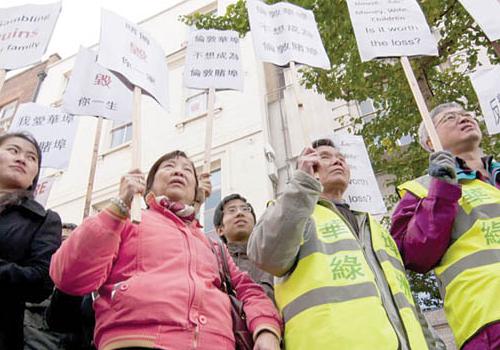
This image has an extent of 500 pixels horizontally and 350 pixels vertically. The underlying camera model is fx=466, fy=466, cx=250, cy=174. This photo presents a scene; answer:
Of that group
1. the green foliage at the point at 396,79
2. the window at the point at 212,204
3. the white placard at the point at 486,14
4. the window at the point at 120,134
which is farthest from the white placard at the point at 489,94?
the window at the point at 120,134

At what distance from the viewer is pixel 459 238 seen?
2.22m

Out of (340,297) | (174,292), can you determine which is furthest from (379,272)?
(174,292)

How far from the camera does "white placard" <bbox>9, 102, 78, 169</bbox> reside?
411 cm

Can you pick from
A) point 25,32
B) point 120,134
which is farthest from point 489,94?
point 120,134

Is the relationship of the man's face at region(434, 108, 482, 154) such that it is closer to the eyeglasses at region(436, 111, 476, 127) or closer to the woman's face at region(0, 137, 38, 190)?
the eyeglasses at region(436, 111, 476, 127)

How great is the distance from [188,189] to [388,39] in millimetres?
1939

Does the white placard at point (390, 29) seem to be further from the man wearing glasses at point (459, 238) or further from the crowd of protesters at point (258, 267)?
the crowd of protesters at point (258, 267)

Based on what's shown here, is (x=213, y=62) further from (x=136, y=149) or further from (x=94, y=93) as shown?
(x=136, y=149)

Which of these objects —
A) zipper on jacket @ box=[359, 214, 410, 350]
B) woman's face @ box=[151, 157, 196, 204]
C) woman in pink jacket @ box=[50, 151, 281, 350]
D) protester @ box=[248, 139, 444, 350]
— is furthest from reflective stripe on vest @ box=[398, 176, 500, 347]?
woman's face @ box=[151, 157, 196, 204]

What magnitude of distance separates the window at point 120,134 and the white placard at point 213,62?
21.2 feet

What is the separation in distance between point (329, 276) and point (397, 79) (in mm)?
4588

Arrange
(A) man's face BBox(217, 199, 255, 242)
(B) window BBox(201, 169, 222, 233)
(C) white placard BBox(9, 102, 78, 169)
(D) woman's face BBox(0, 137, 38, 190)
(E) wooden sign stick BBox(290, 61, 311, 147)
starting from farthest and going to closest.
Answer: (B) window BBox(201, 169, 222, 233) → (C) white placard BBox(9, 102, 78, 169) → (A) man's face BBox(217, 199, 255, 242) → (E) wooden sign stick BBox(290, 61, 311, 147) → (D) woman's face BBox(0, 137, 38, 190)

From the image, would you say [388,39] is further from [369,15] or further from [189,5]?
[189,5]

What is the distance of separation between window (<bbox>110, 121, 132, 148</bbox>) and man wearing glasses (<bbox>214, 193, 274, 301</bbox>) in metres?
6.76
